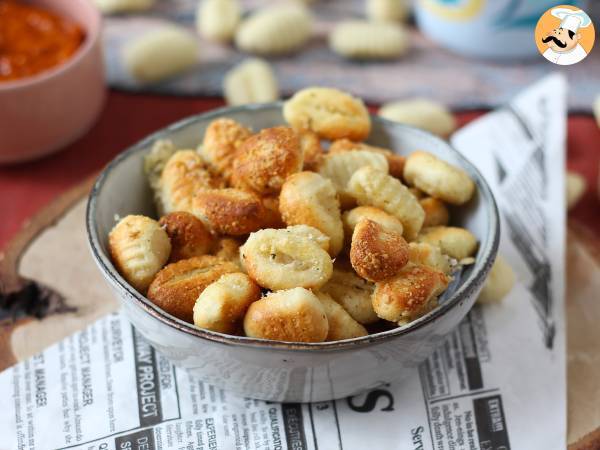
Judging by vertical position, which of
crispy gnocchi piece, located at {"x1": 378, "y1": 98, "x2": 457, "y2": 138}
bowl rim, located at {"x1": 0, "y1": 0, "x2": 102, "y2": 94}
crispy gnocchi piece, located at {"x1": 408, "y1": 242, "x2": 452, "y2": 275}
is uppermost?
bowl rim, located at {"x1": 0, "y1": 0, "x2": 102, "y2": 94}

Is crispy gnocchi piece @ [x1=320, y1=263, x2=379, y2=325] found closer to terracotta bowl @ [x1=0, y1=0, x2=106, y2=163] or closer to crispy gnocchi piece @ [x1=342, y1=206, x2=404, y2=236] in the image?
crispy gnocchi piece @ [x1=342, y1=206, x2=404, y2=236]

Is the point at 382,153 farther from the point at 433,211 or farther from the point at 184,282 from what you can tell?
the point at 184,282

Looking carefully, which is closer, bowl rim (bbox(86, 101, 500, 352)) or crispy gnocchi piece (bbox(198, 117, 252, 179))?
bowl rim (bbox(86, 101, 500, 352))

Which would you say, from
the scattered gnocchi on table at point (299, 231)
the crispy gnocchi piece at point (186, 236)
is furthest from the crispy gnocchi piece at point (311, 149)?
the crispy gnocchi piece at point (186, 236)

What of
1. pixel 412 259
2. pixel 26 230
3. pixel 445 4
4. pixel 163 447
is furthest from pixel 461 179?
pixel 445 4

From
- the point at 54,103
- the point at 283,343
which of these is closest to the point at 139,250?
the point at 283,343

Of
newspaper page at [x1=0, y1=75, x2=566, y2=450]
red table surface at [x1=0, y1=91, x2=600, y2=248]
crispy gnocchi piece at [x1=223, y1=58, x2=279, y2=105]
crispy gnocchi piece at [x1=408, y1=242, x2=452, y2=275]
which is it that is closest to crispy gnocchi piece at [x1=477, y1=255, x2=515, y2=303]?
newspaper page at [x1=0, y1=75, x2=566, y2=450]

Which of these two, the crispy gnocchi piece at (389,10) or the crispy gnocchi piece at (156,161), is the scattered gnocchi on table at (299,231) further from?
the crispy gnocchi piece at (389,10)
